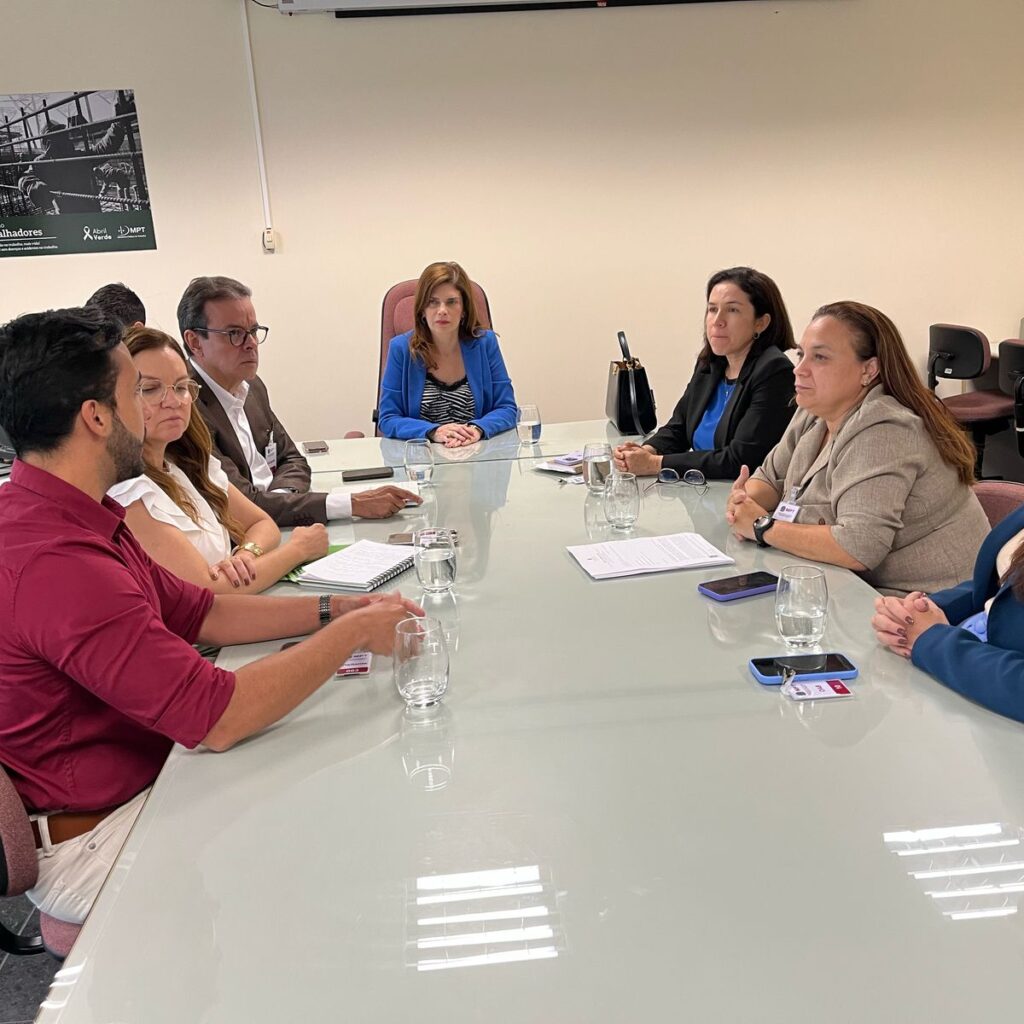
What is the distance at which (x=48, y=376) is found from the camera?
128 cm

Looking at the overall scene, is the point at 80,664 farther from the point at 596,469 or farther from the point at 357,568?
the point at 596,469

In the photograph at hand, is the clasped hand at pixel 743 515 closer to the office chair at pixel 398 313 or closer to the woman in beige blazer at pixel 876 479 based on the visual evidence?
the woman in beige blazer at pixel 876 479

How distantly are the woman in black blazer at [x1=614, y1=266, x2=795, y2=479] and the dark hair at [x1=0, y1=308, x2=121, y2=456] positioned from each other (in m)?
1.74

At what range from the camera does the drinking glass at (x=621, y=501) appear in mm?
2182

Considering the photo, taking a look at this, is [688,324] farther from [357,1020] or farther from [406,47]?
[357,1020]

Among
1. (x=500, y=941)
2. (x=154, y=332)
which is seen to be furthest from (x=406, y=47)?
(x=500, y=941)

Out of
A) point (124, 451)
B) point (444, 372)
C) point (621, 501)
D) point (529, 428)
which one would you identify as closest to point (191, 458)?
point (124, 451)

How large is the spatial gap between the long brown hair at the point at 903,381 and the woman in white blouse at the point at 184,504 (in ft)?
4.40

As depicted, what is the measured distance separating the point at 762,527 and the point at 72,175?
429 centimetres

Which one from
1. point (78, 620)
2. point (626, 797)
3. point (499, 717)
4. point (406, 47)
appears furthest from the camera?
point (406, 47)

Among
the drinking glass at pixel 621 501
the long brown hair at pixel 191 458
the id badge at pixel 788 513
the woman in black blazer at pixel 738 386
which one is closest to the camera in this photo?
the long brown hair at pixel 191 458

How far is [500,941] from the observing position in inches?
34.9

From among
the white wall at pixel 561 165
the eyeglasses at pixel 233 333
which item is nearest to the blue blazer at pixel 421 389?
the eyeglasses at pixel 233 333

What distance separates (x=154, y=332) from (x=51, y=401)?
76 cm
